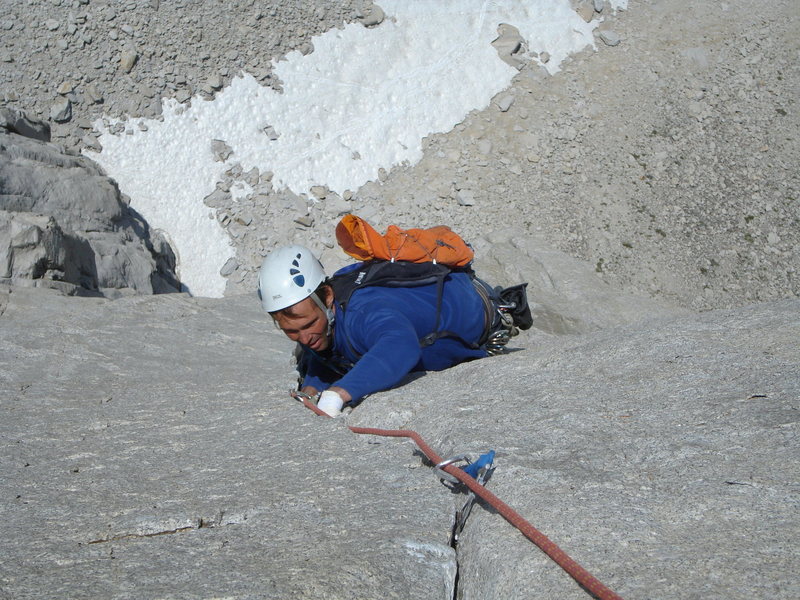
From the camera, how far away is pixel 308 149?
18.1 metres

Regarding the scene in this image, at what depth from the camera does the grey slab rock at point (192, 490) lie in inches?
128

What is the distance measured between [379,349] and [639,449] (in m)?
2.13

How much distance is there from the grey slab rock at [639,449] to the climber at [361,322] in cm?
26

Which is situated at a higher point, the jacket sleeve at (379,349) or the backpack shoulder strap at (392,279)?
the backpack shoulder strap at (392,279)

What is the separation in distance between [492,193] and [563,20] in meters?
6.45

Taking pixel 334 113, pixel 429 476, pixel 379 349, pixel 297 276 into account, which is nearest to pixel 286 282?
pixel 297 276

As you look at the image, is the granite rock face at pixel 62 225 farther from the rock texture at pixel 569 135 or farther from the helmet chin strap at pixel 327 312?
the helmet chin strap at pixel 327 312

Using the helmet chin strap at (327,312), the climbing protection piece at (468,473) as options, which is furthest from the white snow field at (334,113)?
the climbing protection piece at (468,473)

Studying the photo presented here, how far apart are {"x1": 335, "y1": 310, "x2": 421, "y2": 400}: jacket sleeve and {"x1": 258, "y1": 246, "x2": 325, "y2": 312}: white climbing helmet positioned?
0.44 meters

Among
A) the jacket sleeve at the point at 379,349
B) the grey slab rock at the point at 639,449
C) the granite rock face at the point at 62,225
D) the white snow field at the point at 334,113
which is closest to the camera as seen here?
the grey slab rock at the point at 639,449

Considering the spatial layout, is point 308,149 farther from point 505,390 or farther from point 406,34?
point 505,390

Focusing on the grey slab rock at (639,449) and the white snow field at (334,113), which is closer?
the grey slab rock at (639,449)

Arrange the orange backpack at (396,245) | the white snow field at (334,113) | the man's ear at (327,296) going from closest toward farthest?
the man's ear at (327,296) → the orange backpack at (396,245) → the white snow field at (334,113)

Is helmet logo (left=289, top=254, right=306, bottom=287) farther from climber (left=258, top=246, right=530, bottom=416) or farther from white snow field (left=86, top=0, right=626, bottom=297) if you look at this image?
white snow field (left=86, top=0, right=626, bottom=297)
